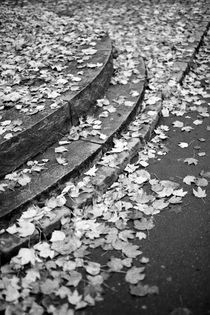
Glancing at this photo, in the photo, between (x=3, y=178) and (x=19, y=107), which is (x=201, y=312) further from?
(x=19, y=107)

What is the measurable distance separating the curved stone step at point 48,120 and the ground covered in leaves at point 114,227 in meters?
0.61

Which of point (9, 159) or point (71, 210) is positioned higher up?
point (9, 159)

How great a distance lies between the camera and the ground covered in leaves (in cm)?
225

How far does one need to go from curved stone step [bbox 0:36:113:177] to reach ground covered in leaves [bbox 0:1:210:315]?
0.61 meters

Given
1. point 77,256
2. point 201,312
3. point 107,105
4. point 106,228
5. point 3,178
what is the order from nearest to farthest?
point 201,312 < point 77,256 < point 106,228 < point 3,178 < point 107,105

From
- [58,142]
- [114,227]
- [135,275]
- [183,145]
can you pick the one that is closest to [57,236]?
[114,227]

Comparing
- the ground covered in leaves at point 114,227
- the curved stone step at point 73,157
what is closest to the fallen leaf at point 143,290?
the ground covered in leaves at point 114,227

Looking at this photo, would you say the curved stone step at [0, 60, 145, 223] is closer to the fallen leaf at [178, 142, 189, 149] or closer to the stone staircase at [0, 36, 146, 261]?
the stone staircase at [0, 36, 146, 261]

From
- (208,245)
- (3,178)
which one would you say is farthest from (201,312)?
(3,178)

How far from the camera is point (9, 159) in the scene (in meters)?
3.10

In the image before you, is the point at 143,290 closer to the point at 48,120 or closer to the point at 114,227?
the point at 114,227

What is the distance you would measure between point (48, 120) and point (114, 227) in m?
1.47

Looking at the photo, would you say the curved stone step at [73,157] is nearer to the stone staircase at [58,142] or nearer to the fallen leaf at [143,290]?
the stone staircase at [58,142]

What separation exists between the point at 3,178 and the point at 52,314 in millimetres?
1505
